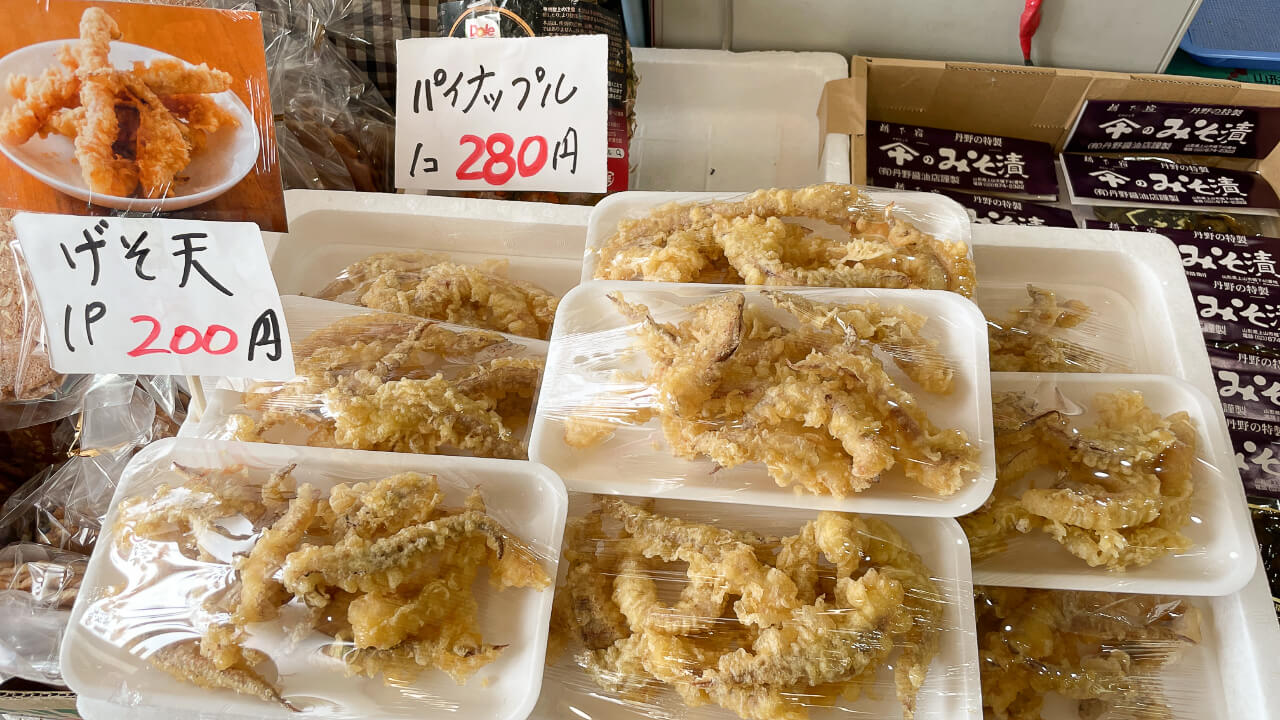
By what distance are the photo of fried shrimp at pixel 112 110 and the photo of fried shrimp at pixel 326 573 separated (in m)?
0.48

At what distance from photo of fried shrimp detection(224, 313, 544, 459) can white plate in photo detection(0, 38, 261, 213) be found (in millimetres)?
312

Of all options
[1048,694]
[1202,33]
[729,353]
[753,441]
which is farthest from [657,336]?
[1202,33]

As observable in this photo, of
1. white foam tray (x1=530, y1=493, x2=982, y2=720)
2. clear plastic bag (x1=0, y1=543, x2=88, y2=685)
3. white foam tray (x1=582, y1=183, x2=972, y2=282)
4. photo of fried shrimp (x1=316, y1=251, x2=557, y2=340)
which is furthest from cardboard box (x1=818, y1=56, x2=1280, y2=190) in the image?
clear plastic bag (x1=0, y1=543, x2=88, y2=685)

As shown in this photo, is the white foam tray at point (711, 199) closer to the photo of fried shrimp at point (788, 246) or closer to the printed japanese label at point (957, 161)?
the photo of fried shrimp at point (788, 246)

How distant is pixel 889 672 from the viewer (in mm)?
1139

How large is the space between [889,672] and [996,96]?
1.75 meters

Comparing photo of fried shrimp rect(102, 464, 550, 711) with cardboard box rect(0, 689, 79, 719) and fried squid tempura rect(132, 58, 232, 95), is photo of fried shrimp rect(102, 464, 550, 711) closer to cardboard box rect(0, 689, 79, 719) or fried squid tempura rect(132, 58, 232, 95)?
cardboard box rect(0, 689, 79, 719)

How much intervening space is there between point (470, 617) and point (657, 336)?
52 cm

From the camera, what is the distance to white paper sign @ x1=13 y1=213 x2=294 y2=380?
1.15 m

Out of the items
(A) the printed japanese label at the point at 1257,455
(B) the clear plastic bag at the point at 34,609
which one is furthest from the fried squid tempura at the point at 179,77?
(A) the printed japanese label at the point at 1257,455

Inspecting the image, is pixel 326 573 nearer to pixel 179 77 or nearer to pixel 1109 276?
pixel 179 77

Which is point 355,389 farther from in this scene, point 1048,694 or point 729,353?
point 1048,694

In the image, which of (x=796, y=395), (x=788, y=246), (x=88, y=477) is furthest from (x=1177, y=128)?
(x=88, y=477)

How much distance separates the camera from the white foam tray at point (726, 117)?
2.18 m
